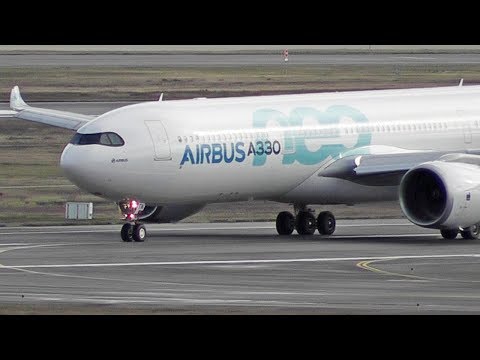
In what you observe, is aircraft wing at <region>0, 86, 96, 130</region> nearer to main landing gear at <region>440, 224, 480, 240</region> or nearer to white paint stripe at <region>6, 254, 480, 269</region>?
main landing gear at <region>440, 224, 480, 240</region>

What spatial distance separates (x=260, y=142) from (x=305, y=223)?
3.74 meters

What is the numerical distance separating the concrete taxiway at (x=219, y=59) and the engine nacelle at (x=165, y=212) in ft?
162

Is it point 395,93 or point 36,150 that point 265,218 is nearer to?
point 395,93

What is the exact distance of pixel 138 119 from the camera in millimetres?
50719

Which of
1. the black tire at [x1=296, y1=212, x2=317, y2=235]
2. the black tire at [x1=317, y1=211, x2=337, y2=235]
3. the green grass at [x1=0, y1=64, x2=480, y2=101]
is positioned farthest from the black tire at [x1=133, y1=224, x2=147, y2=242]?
the green grass at [x1=0, y1=64, x2=480, y2=101]

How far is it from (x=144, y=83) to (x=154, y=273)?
52.9 metres

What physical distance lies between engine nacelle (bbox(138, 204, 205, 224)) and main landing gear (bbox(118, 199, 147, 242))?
2412 mm

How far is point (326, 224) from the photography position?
54.1m

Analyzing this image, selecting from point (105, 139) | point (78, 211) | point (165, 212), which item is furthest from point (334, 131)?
point (78, 211)

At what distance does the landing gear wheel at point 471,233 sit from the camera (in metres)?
51.1

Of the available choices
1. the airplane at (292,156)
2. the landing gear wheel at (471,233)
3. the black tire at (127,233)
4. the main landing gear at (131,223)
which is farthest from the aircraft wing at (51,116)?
the landing gear wheel at (471,233)

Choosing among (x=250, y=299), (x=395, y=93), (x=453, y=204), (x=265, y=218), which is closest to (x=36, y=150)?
(x=265, y=218)

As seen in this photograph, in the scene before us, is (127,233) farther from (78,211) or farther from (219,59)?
(219,59)

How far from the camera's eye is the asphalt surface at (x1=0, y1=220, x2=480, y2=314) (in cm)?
3488
